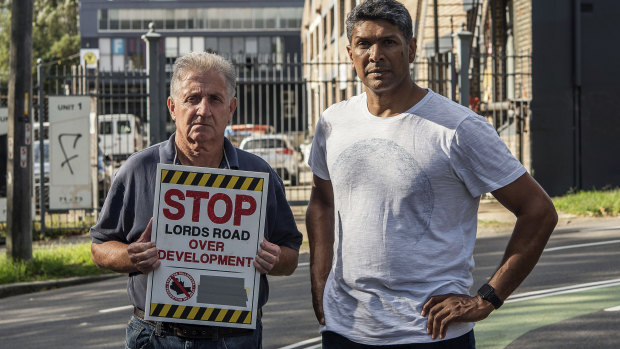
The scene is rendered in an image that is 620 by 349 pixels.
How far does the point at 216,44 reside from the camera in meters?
73.9

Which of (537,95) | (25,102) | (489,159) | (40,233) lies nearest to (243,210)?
(489,159)

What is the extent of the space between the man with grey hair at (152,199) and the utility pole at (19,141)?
8412mm

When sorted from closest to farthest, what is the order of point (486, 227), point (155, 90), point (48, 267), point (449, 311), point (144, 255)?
point (449, 311)
point (144, 255)
point (48, 267)
point (486, 227)
point (155, 90)

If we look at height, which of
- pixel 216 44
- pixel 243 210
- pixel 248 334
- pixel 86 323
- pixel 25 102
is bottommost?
pixel 86 323

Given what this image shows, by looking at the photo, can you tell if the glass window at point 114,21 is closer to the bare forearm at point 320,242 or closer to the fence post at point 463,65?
the fence post at point 463,65

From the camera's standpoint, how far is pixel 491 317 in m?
7.98

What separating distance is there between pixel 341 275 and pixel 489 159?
67 cm

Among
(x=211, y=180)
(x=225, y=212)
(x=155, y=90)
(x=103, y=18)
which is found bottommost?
(x=225, y=212)

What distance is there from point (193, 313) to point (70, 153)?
1201cm

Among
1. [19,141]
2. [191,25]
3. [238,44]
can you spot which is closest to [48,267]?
[19,141]

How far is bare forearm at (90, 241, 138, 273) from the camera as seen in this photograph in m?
3.26

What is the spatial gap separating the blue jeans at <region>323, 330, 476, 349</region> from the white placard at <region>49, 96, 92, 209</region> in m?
11.8

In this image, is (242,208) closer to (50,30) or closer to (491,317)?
(491,317)

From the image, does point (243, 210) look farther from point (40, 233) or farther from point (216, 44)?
point (216, 44)
